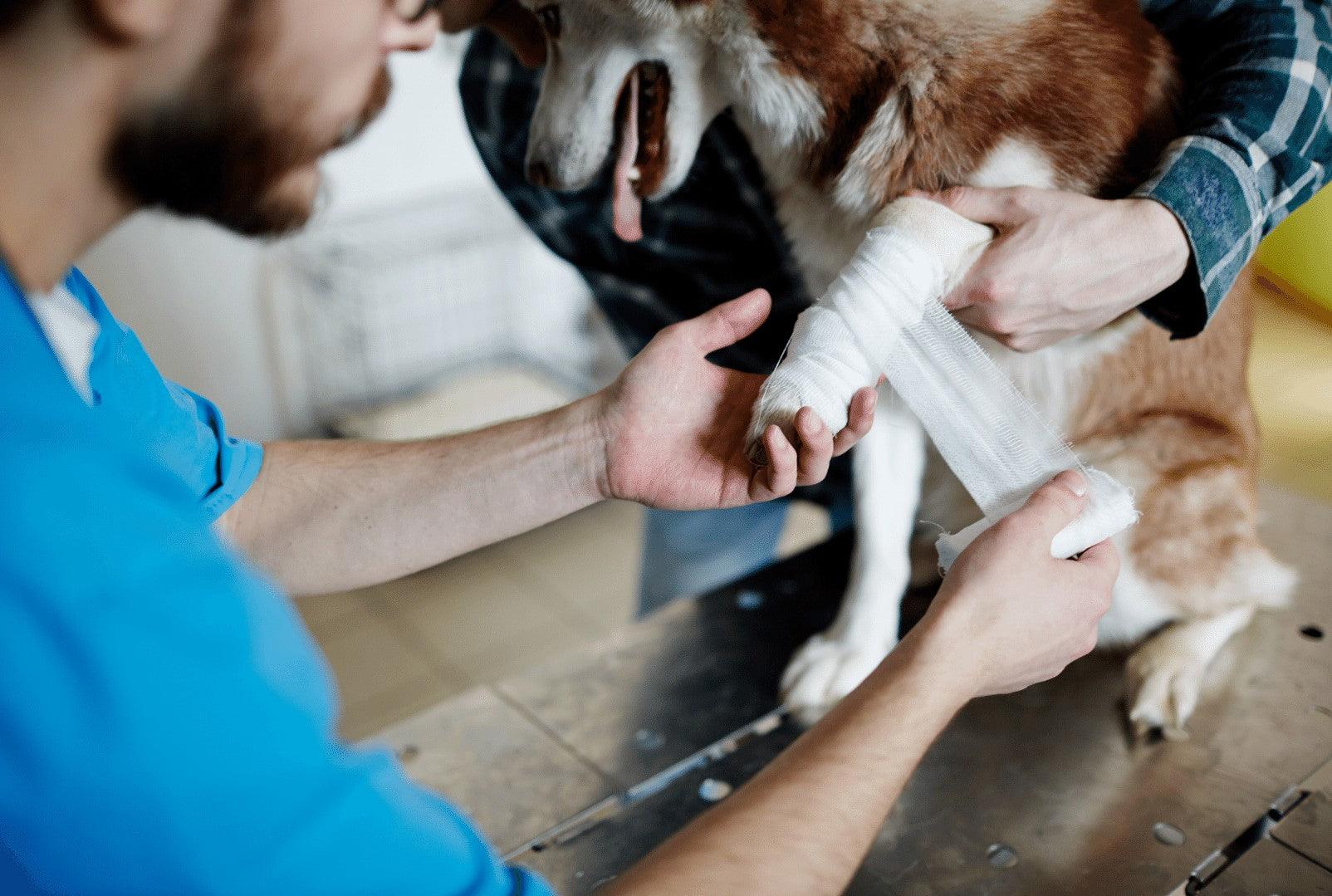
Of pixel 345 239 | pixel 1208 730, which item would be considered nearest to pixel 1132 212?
pixel 1208 730

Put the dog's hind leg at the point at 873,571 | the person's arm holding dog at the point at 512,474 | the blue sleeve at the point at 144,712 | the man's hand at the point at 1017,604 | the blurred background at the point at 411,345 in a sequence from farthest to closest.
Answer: the blurred background at the point at 411,345
the dog's hind leg at the point at 873,571
the person's arm holding dog at the point at 512,474
the man's hand at the point at 1017,604
the blue sleeve at the point at 144,712

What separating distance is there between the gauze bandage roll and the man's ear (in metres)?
0.47

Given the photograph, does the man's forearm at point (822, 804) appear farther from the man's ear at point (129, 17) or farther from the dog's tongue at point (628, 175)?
→ the dog's tongue at point (628, 175)

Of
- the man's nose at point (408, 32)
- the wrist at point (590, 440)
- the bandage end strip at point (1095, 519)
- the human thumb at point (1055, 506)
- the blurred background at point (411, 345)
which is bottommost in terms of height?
the blurred background at point (411, 345)

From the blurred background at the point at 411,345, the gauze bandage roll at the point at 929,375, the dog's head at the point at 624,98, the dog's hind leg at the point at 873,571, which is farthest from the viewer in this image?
the blurred background at the point at 411,345

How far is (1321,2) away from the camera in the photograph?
989 mm

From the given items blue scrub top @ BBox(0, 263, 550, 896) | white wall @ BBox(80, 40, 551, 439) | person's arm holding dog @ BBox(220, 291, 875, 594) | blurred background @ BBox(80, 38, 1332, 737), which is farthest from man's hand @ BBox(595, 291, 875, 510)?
white wall @ BBox(80, 40, 551, 439)

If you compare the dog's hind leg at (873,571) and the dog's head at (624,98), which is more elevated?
the dog's head at (624,98)

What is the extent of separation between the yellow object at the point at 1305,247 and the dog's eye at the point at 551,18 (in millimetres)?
709

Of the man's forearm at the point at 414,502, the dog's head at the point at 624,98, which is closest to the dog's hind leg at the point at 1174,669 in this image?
the man's forearm at the point at 414,502

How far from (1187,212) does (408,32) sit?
2.06 ft

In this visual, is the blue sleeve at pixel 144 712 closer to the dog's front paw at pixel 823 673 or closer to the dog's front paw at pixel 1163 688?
the dog's front paw at pixel 823 673

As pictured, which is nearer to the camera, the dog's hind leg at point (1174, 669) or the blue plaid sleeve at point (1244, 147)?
the blue plaid sleeve at point (1244, 147)

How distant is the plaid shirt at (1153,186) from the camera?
907 mm
